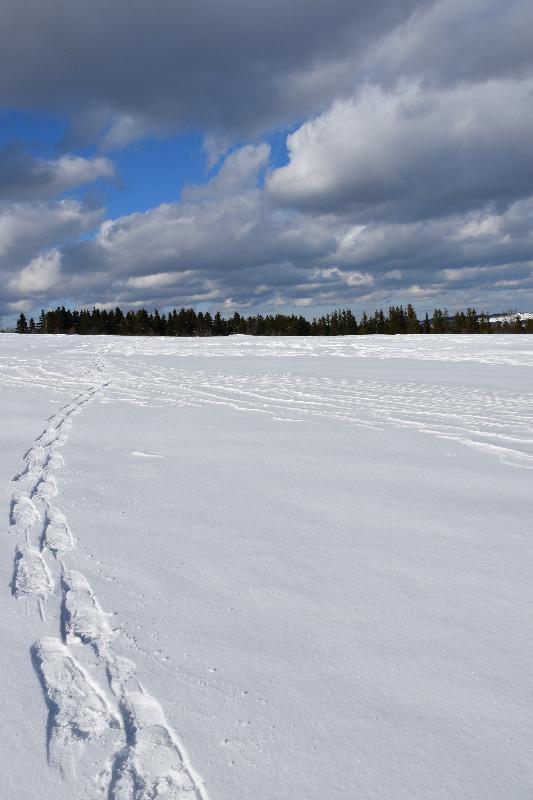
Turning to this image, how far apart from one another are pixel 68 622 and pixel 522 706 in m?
2.05

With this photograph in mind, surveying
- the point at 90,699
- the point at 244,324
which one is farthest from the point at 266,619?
the point at 244,324

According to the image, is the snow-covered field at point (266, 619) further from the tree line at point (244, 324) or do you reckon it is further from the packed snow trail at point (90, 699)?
the tree line at point (244, 324)

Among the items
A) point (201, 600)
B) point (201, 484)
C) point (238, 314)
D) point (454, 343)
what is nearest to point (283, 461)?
point (201, 484)

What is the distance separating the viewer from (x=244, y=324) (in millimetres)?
104750

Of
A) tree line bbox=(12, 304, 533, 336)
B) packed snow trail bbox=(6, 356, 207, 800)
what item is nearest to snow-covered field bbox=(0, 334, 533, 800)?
packed snow trail bbox=(6, 356, 207, 800)

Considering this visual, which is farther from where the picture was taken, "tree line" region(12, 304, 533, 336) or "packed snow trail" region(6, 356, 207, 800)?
"tree line" region(12, 304, 533, 336)

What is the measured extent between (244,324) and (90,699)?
103901mm

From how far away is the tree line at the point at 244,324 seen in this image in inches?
3558

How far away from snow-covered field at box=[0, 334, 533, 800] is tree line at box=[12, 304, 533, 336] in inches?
3258

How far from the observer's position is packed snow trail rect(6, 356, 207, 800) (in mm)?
1782

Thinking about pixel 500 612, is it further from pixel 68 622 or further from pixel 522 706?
pixel 68 622

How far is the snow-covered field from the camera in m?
1.83

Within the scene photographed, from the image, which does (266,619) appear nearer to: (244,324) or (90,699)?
(90,699)

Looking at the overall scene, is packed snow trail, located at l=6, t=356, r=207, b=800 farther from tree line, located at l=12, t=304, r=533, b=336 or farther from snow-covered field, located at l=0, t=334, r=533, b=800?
tree line, located at l=12, t=304, r=533, b=336
